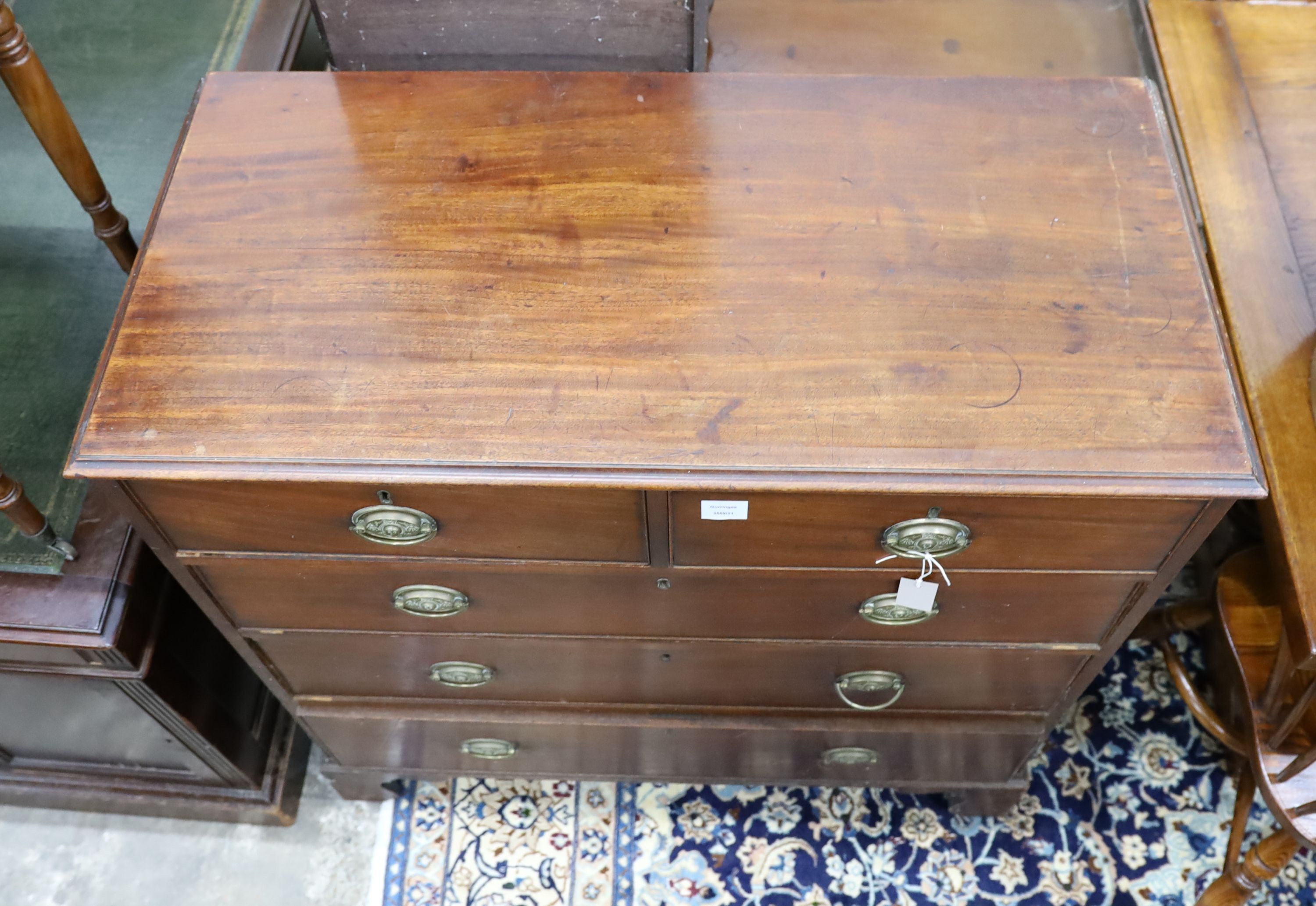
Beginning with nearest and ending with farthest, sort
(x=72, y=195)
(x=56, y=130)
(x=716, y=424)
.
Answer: (x=716, y=424) → (x=56, y=130) → (x=72, y=195)

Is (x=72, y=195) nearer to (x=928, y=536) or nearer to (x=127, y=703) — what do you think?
(x=127, y=703)

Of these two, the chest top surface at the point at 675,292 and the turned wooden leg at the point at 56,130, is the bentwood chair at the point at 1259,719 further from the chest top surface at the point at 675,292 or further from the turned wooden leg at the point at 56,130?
the turned wooden leg at the point at 56,130

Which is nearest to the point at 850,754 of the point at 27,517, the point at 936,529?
the point at 936,529

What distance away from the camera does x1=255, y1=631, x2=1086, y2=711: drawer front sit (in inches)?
46.1

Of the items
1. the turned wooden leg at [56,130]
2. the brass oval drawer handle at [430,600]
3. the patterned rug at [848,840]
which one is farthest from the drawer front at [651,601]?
the patterned rug at [848,840]

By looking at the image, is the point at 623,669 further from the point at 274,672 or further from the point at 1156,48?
the point at 1156,48

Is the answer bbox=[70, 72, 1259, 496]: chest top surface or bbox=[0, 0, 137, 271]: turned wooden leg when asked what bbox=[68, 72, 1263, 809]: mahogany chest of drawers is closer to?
bbox=[70, 72, 1259, 496]: chest top surface

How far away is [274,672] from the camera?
49.9 inches

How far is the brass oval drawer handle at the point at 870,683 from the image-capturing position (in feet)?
3.98

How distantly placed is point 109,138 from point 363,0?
62 cm

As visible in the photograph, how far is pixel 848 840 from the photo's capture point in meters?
1.58

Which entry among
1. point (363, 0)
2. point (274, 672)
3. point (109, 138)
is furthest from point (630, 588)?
point (109, 138)

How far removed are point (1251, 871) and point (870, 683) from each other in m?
0.62

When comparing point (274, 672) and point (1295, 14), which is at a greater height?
point (1295, 14)
